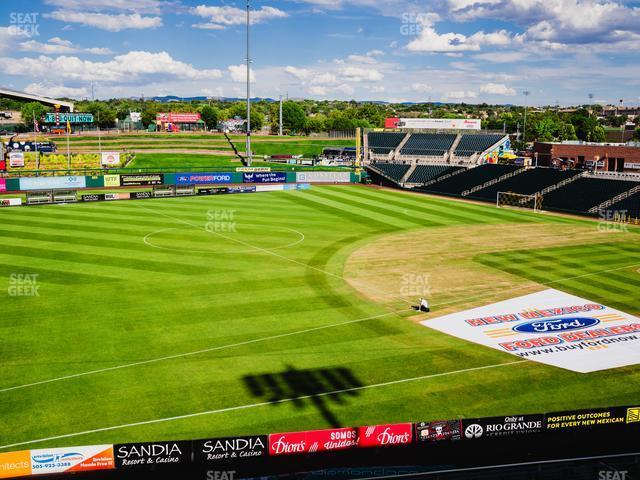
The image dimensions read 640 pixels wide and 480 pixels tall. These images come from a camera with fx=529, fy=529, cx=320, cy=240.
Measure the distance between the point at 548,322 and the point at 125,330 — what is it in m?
21.4

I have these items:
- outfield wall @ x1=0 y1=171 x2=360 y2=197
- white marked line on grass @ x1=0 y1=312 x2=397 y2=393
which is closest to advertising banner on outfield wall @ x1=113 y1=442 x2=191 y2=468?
white marked line on grass @ x1=0 y1=312 x2=397 y2=393

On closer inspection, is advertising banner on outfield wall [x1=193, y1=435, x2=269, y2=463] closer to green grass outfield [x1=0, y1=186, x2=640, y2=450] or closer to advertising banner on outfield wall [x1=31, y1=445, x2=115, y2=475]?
green grass outfield [x1=0, y1=186, x2=640, y2=450]

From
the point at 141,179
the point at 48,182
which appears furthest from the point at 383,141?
the point at 48,182

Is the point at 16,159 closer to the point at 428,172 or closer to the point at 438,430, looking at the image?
the point at 428,172

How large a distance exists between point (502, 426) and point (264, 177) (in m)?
71.9

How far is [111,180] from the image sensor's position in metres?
78.3

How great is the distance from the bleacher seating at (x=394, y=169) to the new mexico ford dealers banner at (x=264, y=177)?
19.6 metres

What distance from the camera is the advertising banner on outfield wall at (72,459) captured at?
14312mm

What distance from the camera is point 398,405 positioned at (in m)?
19.2

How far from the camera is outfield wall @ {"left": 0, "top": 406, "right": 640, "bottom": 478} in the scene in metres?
14.6

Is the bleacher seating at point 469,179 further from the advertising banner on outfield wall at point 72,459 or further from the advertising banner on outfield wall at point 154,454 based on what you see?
the advertising banner on outfield wall at point 72,459

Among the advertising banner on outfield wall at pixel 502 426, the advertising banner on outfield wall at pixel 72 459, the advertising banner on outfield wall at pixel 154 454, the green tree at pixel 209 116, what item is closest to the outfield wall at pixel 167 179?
the advertising banner on outfield wall at pixel 72 459

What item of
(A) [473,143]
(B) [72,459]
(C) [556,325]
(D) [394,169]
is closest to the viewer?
(B) [72,459]

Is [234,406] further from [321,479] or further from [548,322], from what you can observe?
[548,322]
